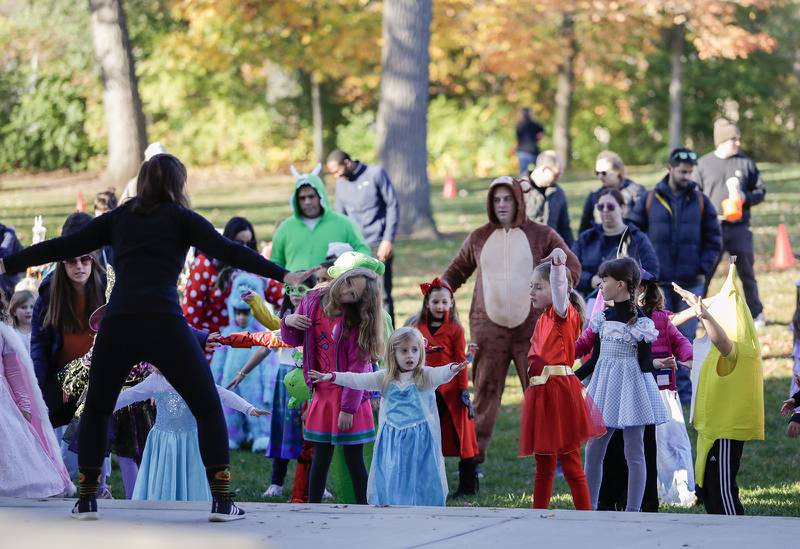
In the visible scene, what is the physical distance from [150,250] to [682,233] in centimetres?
571

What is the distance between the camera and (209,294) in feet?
33.5

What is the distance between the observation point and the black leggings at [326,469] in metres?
7.68

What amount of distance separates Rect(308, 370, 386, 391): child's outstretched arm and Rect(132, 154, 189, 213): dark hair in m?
1.52

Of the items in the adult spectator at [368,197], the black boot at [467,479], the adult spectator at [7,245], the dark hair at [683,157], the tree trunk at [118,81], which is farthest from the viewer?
the tree trunk at [118,81]

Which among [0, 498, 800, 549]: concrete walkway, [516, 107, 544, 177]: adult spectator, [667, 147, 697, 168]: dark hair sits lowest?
[0, 498, 800, 549]: concrete walkway

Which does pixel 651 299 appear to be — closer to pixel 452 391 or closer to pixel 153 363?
pixel 452 391

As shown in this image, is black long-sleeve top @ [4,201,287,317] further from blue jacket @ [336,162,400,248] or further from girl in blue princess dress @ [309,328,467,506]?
blue jacket @ [336,162,400,248]

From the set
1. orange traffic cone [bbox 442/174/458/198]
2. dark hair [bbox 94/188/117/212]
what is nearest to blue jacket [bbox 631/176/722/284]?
dark hair [bbox 94/188/117/212]

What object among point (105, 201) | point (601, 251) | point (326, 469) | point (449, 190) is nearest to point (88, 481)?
point (326, 469)

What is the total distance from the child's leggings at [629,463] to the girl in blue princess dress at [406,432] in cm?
86

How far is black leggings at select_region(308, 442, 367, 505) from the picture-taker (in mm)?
7680

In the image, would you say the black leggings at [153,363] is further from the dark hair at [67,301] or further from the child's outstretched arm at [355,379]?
the dark hair at [67,301]

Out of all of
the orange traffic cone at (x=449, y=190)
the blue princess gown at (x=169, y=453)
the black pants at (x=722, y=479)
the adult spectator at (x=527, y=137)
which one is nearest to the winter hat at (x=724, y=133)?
the black pants at (x=722, y=479)

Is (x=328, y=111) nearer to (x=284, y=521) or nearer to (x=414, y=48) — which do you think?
(x=414, y=48)
